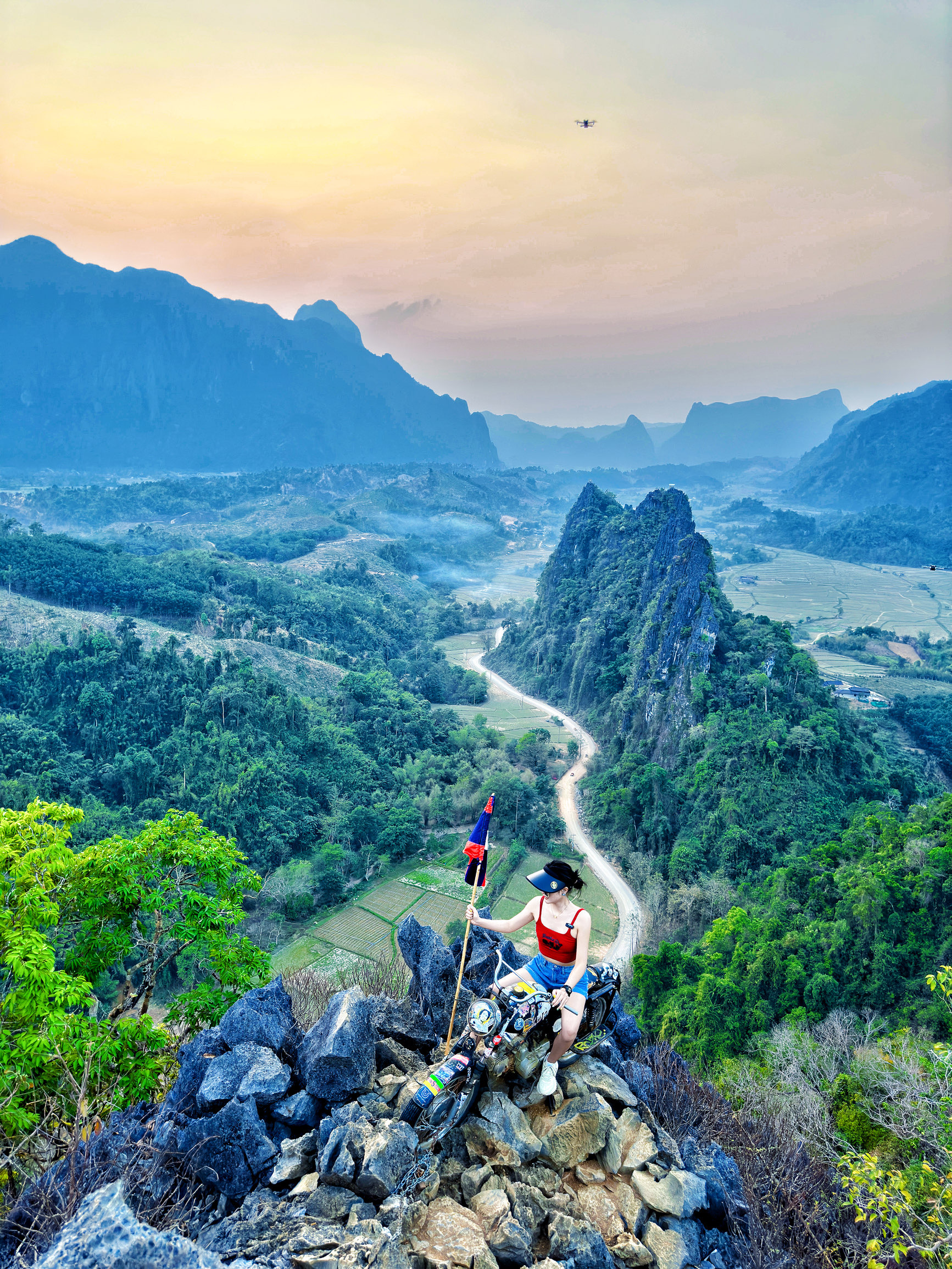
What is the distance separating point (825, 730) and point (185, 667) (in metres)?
47.1

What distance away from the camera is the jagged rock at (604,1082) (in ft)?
28.6

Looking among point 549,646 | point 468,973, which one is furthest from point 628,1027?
point 549,646

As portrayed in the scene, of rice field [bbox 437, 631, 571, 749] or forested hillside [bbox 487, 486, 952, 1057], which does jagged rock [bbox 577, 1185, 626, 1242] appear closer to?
forested hillside [bbox 487, 486, 952, 1057]

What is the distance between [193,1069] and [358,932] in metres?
26.8

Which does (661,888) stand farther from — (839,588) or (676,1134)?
(839,588)

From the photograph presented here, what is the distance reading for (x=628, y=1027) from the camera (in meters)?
11.8

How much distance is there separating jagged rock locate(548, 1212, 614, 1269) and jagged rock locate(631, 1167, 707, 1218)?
0.93m

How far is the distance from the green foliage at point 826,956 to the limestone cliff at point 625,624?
2256 centimetres

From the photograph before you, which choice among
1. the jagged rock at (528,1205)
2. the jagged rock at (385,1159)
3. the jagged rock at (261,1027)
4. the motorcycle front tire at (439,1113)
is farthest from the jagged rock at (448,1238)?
the jagged rock at (261,1027)

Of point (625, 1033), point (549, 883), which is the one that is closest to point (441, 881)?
point (625, 1033)

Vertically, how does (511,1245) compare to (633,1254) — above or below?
above

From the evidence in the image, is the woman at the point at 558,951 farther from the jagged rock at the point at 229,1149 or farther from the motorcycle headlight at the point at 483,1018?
the jagged rock at the point at 229,1149

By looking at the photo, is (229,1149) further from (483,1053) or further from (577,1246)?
(577,1246)

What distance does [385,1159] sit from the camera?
6.69 meters
